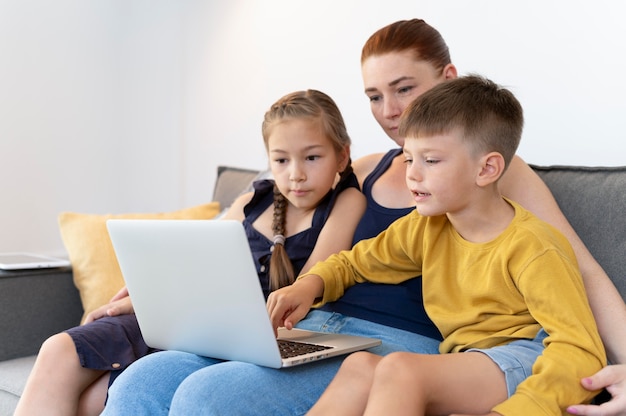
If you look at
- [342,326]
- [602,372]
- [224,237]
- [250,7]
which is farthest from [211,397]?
[250,7]

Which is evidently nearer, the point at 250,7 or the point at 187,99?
the point at 250,7

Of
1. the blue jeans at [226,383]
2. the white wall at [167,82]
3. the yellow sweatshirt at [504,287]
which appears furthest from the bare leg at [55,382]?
the white wall at [167,82]

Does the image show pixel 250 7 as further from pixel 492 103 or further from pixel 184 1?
pixel 492 103

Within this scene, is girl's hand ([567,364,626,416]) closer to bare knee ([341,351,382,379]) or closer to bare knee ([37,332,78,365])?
bare knee ([341,351,382,379])

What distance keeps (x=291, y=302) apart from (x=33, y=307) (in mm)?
996

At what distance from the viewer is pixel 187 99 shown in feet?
12.2

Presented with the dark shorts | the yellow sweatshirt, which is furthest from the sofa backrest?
the dark shorts

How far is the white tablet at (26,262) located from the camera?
2214mm

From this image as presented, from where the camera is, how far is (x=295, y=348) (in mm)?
1449

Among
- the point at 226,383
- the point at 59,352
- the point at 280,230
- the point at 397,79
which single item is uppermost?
the point at 397,79

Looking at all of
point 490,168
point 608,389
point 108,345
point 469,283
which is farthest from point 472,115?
point 108,345

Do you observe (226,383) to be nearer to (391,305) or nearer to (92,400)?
(391,305)

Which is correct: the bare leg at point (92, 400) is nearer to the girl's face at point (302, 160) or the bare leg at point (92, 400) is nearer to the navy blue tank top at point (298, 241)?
the navy blue tank top at point (298, 241)

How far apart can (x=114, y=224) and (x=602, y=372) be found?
0.87m
